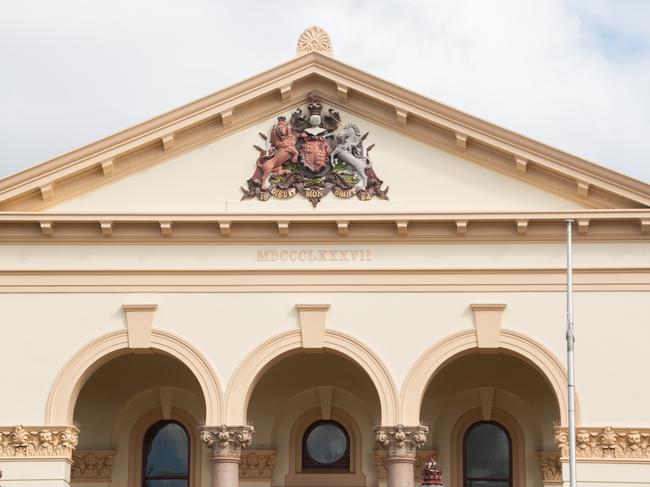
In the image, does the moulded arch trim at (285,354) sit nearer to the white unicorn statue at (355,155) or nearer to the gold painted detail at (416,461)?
the gold painted detail at (416,461)

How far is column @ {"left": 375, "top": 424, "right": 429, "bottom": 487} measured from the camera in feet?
94.5

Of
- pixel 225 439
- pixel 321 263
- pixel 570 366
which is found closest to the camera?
pixel 570 366

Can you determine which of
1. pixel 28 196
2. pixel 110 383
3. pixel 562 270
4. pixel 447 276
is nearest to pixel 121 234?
pixel 28 196

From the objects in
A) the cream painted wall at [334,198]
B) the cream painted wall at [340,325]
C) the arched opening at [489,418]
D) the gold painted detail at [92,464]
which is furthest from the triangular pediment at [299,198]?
the gold painted detail at [92,464]

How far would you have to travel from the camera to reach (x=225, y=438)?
2892 centimetres

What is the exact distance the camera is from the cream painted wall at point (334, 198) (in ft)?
98.7

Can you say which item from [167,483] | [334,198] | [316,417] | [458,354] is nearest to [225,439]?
[316,417]

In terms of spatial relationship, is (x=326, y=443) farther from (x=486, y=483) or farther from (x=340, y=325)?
(x=340, y=325)

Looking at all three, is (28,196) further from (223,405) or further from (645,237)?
(645,237)

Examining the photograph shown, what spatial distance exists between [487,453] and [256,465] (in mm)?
5066

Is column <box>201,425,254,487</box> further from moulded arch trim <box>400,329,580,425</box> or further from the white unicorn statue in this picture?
the white unicorn statue

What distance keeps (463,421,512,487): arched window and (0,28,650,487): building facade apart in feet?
3.43

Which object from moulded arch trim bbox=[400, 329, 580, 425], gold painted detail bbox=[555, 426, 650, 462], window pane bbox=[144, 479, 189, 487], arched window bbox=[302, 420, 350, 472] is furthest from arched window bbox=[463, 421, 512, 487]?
window pane bbox=[144, 479, 189, 487]

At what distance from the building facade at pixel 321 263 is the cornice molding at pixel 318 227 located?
4cm
